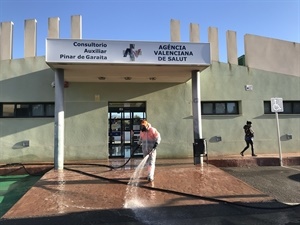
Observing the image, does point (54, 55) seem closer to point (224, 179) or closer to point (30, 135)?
point (30, 135)

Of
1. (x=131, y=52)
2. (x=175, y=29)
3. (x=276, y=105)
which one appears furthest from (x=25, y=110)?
(x=276, y=105)

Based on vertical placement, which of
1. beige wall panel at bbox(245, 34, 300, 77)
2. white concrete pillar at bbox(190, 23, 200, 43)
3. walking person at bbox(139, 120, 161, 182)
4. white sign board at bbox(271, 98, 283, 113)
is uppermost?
white concrete pillar at bbox(190, 23, 200, 43)

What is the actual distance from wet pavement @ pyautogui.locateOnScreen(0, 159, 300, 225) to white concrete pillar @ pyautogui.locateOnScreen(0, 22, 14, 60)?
21.3ft

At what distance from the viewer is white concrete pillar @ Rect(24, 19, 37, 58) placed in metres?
12.4

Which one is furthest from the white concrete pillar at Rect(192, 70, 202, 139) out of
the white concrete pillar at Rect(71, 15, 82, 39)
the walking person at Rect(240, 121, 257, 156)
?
the white concrete pillar at Rect(71, 15, 82, 39)

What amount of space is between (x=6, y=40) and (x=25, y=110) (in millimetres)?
3104

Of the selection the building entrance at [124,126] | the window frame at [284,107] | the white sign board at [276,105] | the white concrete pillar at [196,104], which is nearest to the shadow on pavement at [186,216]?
the white concrete pillar at [196,104]

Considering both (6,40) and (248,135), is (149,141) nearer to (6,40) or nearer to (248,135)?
(248,135)

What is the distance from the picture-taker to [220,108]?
533 inches

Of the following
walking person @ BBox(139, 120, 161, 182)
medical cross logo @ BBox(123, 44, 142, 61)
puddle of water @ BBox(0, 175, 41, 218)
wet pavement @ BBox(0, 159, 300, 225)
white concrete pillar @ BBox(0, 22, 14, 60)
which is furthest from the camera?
white concrete pillar @ BBox(0, 22, 14, 60)

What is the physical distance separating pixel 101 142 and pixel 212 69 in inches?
240

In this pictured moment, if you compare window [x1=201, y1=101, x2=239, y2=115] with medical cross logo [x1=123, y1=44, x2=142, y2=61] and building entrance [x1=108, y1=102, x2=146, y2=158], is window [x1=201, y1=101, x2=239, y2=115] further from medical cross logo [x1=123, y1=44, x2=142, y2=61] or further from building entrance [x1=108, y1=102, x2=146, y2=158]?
medical cross logo [x1=123, y1=44, x2=142, y2=61]

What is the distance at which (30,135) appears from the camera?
487 inches

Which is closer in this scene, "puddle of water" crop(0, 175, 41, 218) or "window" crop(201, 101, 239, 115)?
"puddle of water" crop(0, 175, 41, 218)
